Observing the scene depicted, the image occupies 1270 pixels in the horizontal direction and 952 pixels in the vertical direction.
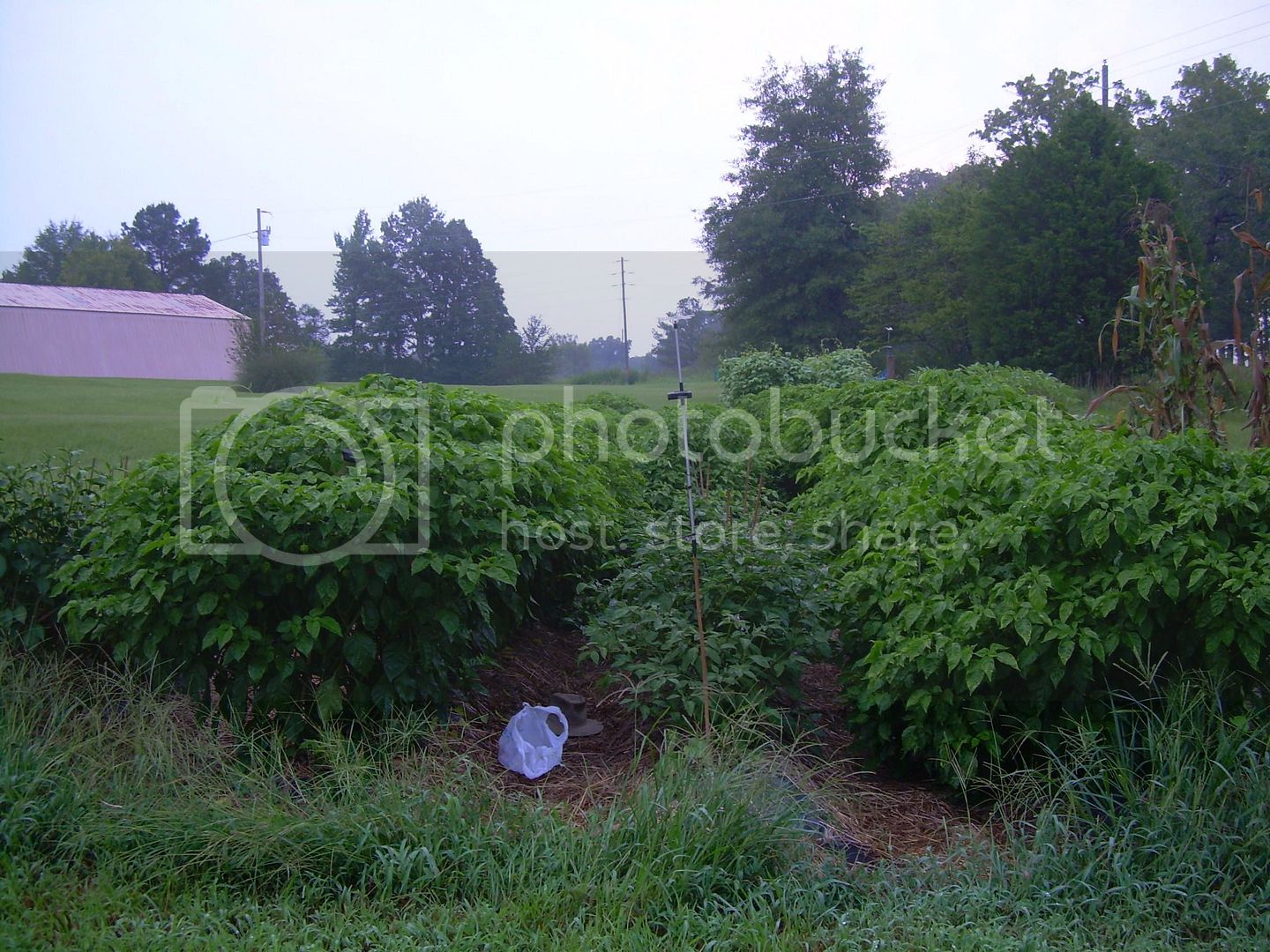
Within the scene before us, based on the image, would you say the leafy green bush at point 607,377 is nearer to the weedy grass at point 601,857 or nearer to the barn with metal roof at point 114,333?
the barn with metal roof at point 114,333

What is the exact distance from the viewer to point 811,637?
390 centimetres

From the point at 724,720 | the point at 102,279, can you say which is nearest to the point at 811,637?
the point at 724,720

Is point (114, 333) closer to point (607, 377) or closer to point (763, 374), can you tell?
point (607, 377)

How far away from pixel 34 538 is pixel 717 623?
3126mm

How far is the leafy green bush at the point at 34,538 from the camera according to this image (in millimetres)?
4148

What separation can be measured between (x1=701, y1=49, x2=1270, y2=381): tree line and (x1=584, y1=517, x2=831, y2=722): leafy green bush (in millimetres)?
8920

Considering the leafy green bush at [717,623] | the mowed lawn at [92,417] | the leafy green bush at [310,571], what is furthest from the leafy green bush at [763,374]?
the leafy green bush at [310,571]

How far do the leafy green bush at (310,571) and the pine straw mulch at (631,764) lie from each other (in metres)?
0.33

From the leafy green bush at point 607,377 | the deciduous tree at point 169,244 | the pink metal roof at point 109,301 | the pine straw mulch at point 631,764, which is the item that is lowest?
the pine straw mulch at point 631,764

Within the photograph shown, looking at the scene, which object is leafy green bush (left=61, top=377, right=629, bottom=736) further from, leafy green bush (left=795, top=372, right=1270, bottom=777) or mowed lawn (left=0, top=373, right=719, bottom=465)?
mowed lawn (left=0, top=373, right=719, bottom=465)

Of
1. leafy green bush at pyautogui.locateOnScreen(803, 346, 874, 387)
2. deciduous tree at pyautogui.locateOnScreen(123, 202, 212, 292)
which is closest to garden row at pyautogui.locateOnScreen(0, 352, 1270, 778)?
deciduous tree at pyautogui.locateOnScreen(123, 202, 212, 292)

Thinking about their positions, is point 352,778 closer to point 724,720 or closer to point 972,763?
point 724,720

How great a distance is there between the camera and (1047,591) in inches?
135

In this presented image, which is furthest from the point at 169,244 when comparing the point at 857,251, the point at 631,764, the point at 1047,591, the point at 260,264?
the point at 857,251
